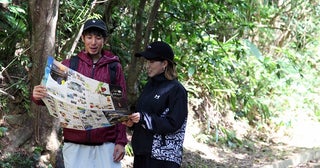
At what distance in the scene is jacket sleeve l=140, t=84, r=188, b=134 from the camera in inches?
130

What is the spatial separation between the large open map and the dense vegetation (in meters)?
1.64

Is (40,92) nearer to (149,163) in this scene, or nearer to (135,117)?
(135,117)

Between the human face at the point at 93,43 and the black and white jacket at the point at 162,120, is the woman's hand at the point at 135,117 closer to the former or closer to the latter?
the black and white jacket at the point at 162,120

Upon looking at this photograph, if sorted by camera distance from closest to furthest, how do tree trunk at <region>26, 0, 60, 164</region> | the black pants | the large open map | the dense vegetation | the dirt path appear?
1. the large open map
2. the black pants
3. tree trunk at <region>26, 0, 60, 164</region>
4. the dense vegetation
5. the dirt path

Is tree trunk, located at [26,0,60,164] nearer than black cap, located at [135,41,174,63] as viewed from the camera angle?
No

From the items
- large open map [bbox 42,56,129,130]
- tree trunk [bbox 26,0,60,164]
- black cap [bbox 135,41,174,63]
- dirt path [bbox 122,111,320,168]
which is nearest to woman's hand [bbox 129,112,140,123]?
large open map [bbox 42,56,129,130]

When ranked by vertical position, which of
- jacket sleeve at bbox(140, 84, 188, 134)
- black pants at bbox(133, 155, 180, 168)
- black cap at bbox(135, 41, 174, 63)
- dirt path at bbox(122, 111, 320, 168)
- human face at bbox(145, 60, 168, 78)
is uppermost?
black cap at bbox(135, 41, 174, 63)

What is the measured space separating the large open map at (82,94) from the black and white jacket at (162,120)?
0.83ft

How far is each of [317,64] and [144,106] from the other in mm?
11670

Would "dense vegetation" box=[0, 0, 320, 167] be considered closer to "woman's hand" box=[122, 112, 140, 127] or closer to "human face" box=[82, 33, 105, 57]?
"human face" box=[82, 33, 105, 57]

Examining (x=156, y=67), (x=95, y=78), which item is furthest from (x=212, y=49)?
(x=95, y=78)

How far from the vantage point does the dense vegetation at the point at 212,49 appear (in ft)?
19.2

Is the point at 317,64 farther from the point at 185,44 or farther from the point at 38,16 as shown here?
the point at 38,16

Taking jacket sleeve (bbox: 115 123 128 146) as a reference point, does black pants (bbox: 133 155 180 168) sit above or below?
below
